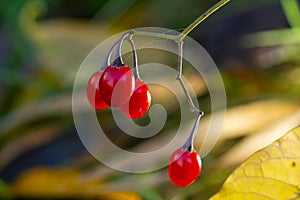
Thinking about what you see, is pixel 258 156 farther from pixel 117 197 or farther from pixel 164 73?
pixel 164 73

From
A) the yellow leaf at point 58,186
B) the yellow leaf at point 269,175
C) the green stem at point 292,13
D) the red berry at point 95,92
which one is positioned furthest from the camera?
the green stem at point 292,13

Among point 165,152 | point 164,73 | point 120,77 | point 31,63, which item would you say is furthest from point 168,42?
point 120,77

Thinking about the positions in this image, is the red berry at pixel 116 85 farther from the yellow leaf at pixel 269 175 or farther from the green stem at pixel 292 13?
the green stem at pixel 292 13

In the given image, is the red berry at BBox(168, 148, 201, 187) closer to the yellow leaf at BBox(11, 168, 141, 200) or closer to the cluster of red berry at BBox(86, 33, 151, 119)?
the cluster of red berry at BBox(86, 33, 151, 119)

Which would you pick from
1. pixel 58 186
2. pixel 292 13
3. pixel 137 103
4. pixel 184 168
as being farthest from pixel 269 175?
pixel 292 13

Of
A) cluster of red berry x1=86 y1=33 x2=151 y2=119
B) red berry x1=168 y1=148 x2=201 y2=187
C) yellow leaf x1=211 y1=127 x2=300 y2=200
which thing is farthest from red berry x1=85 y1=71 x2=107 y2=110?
yellow leaf x1=211 y1=127 x2=300 y2=200

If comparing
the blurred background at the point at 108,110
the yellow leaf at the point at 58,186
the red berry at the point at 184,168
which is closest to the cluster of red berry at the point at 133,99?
Result: the red berry at the point at 184,168

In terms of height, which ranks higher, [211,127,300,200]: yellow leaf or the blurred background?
the blurred background
